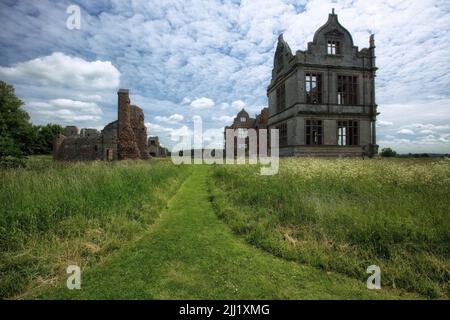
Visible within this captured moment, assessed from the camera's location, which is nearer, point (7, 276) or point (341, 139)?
point (7, 276)

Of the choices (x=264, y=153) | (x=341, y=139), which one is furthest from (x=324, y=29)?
(x=264, y=153)

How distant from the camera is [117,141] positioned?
16391 millimetres

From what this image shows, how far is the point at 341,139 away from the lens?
873 inches

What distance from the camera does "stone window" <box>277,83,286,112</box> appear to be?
24.5 m

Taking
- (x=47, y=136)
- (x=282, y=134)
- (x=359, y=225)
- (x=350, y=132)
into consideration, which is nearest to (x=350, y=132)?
(x=350, y=132)

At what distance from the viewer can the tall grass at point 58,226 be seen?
3.33 metres

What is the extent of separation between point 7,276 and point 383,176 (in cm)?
1066

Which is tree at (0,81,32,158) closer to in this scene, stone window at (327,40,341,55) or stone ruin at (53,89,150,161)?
stone ruin at (53,89,150,161)

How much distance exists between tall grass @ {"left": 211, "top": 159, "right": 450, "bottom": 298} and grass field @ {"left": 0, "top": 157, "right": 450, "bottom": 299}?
0.02 meters

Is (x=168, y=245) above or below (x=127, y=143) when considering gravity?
below

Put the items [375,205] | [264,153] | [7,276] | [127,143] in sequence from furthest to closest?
[264,153] < [127,143] < [375,205] < [7,276]

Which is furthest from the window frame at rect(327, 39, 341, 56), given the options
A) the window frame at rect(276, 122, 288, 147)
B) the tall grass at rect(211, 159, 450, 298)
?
the tall grass at rect(211, 159, 450, 298)

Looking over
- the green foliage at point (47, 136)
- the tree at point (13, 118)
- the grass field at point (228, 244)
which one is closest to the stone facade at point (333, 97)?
the grass field at point (228, 244)
